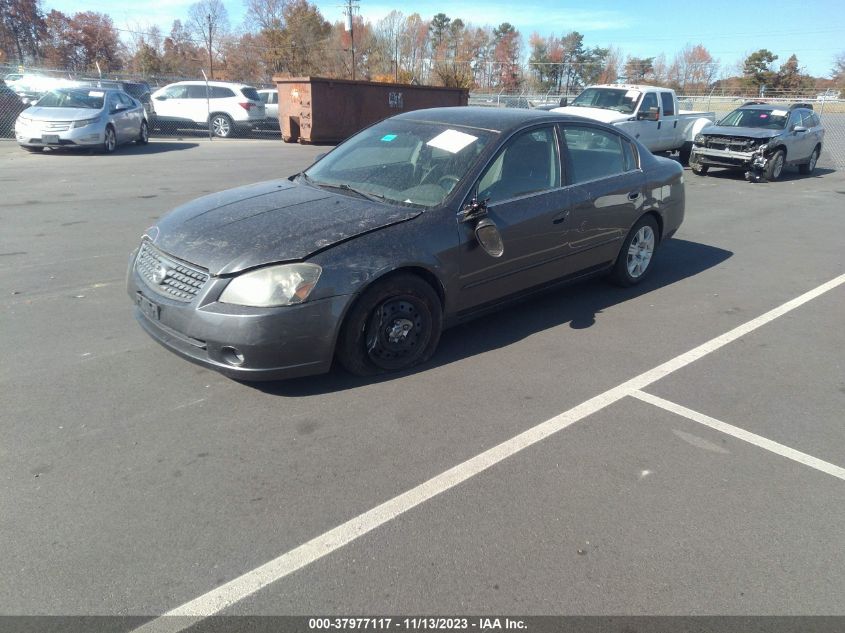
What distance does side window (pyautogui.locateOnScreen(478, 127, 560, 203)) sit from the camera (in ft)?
15.1

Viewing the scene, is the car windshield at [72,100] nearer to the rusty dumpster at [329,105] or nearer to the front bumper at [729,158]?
the rusty dumpster at [329,105]

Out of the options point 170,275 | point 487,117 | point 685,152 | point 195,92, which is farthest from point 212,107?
point 170,275

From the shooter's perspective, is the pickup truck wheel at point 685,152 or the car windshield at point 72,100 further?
the pickup truck wheel at point 685,152

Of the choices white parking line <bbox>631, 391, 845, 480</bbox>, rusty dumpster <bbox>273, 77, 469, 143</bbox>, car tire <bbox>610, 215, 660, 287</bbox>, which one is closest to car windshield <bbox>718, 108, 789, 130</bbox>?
rusty dumpster <bbox>273, 77, 469, 143</bbox>

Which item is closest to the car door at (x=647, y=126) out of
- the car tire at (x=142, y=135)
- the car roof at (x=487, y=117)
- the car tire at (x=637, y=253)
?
the car tire at (x=637, y=253)

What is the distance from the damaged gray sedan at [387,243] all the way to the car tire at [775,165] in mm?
10377

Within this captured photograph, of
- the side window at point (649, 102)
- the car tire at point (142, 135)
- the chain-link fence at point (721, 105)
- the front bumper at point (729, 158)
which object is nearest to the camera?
the front bumper at point (729, 158)

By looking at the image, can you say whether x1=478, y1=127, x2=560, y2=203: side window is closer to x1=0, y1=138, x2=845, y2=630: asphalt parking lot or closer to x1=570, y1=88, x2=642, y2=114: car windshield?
x1=0, y1=138, x2=845, y2=630: asphalt parking lot

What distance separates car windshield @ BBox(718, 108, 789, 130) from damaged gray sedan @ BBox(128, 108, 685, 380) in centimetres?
1133

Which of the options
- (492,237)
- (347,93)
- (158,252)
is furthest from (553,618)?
(347,93)

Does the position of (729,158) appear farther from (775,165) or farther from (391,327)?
(391,327)

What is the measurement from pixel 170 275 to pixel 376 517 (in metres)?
2.01

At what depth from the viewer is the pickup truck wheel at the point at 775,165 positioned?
1434 cm

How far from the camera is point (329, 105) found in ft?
62.5
